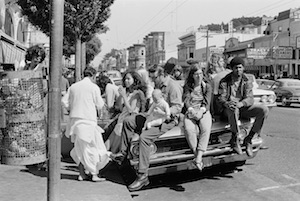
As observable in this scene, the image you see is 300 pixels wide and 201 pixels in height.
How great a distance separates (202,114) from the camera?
19.9 feet

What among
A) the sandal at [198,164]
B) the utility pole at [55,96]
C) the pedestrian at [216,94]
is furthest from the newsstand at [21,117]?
the pedestrian at [216,94]

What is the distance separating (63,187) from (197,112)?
227 centimetres

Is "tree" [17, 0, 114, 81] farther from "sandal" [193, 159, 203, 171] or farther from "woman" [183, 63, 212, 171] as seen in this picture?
"sandal" [193, 159, 203, 171]


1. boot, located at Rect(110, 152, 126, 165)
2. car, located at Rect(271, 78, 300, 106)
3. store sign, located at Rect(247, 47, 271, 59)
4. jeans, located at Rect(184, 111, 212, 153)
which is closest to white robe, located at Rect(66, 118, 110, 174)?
boot, located at Rect(110, 152, 126, 165)

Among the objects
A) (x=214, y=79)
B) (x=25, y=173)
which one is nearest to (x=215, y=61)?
(x=214, y=79)

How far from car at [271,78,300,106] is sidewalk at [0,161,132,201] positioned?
1709cm

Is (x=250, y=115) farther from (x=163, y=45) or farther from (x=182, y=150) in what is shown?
(x=163, y=45)

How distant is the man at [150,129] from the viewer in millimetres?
5762

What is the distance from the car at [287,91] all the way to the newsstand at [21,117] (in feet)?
65.9

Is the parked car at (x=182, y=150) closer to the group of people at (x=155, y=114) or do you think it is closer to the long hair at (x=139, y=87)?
the group of people at (x=155, y=114)

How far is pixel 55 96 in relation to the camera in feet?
11.6

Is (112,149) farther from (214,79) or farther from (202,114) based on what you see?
(214,79)

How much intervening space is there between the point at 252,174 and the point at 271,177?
0.34 m

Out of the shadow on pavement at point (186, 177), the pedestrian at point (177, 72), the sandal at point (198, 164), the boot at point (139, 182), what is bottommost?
the shadow on pavement at point (186, 177)
